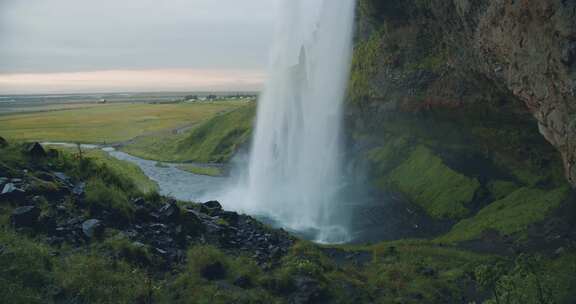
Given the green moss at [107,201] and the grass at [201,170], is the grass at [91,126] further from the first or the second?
the green moss at [107,201]

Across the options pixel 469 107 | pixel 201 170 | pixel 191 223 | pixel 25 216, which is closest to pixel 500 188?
pixel 469 107

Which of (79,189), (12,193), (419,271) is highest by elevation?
(12,193)

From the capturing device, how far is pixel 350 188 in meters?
45.3

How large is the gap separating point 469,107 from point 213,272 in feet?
92.7

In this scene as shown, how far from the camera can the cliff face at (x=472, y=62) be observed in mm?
19781

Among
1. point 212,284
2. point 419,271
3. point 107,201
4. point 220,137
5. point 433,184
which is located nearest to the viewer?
point 212,284

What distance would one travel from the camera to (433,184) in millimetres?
37406

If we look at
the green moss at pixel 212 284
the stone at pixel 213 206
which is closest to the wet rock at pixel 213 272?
the green moss at pixel 212 284

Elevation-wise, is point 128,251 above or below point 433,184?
above

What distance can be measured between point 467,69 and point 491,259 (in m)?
17.9

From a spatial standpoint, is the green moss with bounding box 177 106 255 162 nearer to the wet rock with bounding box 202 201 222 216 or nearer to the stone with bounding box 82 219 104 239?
the wet rock with bounding box 202 201 222 216

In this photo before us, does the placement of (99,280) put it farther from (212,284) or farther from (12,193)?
(12,193)

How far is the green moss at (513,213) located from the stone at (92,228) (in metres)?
19.5

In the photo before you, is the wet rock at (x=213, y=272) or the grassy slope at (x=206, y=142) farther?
the grassy slope at (x=206, y=142)
